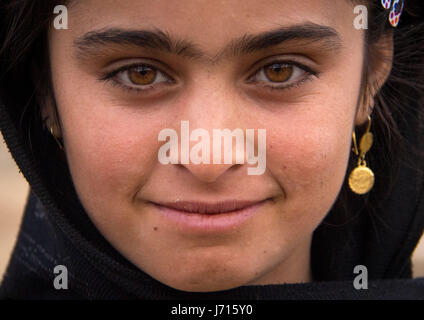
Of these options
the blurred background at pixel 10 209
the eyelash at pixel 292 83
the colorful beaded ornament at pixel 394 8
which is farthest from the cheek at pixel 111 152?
the blurred background at pixel 10 209

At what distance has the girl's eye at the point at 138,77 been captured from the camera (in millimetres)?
1162

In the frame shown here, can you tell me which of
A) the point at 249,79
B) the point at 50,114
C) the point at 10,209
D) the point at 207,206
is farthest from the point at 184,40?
the point at 10,209

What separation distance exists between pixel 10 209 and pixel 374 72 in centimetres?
292

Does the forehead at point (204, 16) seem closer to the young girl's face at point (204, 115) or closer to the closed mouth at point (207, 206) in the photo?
the young girl's face at point (204, 115)

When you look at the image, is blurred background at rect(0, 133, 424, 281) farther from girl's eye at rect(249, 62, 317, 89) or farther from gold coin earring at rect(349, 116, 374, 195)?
girl's eye at rect(249, 62, 317, 89)

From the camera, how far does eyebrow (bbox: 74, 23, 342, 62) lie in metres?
1.08

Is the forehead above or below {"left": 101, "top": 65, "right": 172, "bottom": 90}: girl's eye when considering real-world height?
above

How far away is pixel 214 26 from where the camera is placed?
1070mm

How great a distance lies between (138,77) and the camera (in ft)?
3.85

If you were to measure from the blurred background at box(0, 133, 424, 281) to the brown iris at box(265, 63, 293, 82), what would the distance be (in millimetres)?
2059

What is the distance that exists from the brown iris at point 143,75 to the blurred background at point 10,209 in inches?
76.3

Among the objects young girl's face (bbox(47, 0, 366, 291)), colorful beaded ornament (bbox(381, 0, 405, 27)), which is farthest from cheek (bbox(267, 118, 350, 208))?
colorful beaded ornament (bbox(381, 0, 405, 27))

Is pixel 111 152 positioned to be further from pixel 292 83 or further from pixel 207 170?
pixel 292 83
